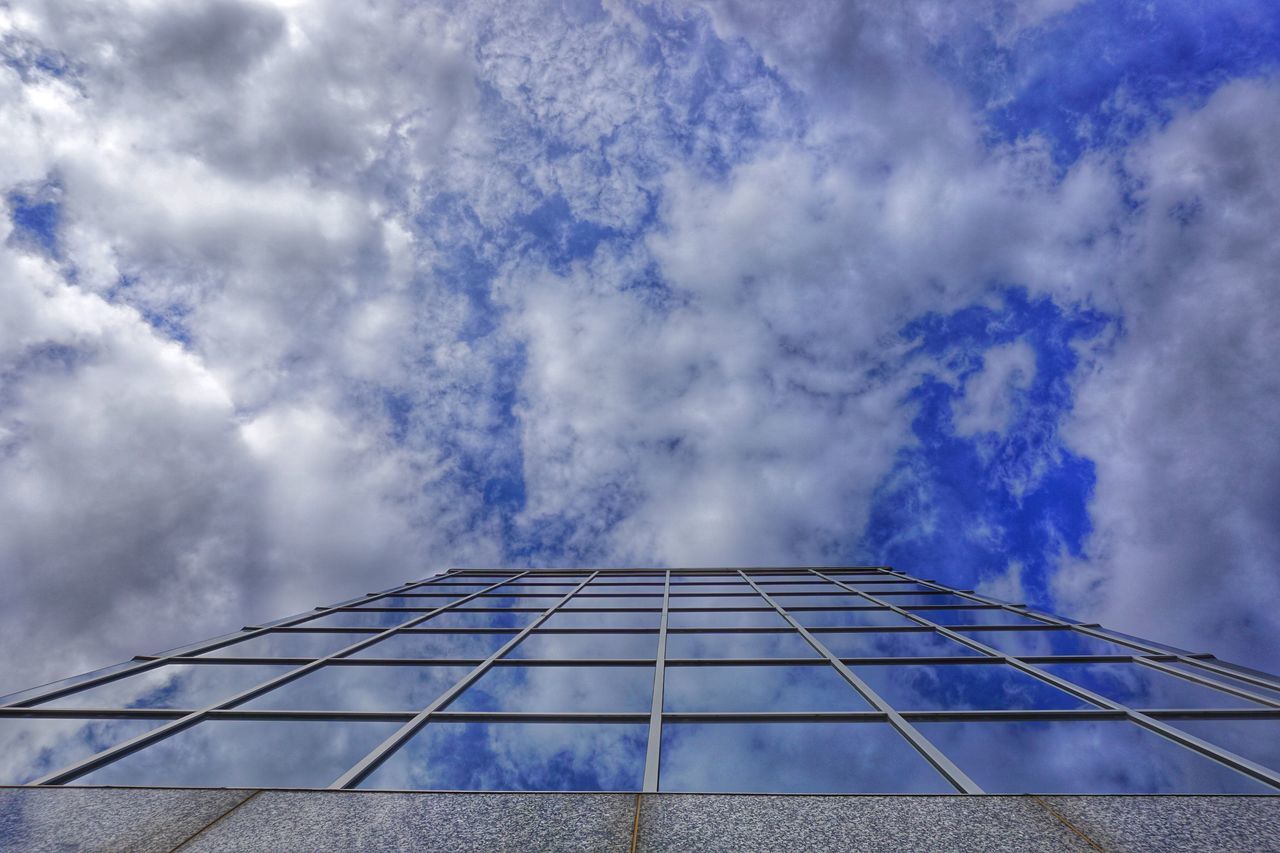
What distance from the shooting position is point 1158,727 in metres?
7.91

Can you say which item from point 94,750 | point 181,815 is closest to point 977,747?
point 181,815

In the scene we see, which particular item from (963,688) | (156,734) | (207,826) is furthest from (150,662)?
(963,688)

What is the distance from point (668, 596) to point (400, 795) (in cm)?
1243

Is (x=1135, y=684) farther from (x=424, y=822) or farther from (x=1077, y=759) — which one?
(x=424, y=822)

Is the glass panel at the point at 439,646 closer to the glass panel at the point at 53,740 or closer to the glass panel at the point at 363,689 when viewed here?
the glass panel at the point at 363,689

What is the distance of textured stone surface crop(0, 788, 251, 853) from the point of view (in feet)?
17.8

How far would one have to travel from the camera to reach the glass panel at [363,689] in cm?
872

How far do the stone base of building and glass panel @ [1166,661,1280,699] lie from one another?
5439mm

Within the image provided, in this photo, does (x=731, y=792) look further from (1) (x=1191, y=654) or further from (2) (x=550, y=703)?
(1) (x=1191, y=654)

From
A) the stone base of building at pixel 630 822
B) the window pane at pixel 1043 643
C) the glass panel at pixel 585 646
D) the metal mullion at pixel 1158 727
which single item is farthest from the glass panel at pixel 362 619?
the window pane at pixel 1043 643

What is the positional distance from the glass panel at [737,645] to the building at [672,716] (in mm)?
80

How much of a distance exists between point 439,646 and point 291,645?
327 cm

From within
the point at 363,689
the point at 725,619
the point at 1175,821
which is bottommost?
the point at 1175,821

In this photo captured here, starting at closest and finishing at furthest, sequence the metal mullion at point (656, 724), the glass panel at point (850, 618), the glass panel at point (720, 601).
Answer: the metal mullion at point (656, 724) < the glass panel at point (850, 618) < the glass panel at point (720, 601)
